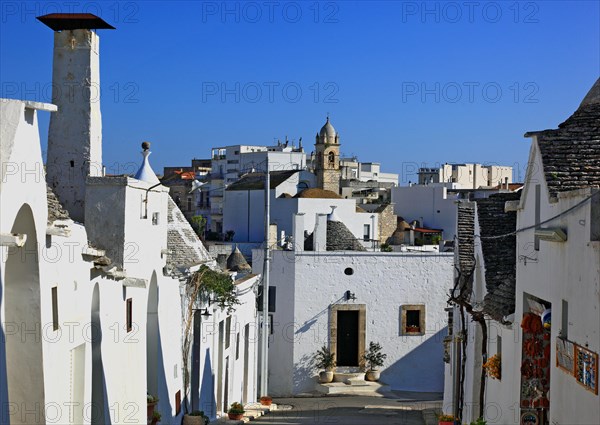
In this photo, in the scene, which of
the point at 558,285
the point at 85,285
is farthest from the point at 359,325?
the point at 558,285

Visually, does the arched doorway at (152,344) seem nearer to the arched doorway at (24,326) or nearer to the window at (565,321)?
the arched doorway at (24,326)

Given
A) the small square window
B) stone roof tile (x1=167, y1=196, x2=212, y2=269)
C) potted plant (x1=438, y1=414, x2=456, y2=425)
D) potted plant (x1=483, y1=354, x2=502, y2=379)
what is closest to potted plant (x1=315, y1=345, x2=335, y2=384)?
stone roof tile (x1=167, y1=196, x2=212, y2=269)

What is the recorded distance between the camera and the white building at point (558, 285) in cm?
1073

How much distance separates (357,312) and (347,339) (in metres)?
1.22

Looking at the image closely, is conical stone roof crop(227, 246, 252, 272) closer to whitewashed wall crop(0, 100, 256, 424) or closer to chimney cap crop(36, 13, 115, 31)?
whitewashed wall crop(0, 100, 256, 424)

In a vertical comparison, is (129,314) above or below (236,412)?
above

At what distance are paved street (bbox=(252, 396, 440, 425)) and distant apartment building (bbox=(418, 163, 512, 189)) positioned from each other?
60.6 metres

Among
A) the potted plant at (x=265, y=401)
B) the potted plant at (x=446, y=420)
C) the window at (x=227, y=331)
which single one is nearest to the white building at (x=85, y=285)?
the window at (x=227, y=331)

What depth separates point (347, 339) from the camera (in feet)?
130

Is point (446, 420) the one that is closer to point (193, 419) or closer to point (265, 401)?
point (193, 419)

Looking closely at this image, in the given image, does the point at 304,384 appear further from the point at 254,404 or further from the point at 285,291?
the point at 254,404

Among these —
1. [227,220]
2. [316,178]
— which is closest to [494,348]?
[227,220]

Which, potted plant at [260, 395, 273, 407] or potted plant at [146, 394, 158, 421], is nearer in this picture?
potted plant at [146, 394, 158, 421]

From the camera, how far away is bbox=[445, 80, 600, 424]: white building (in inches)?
423
